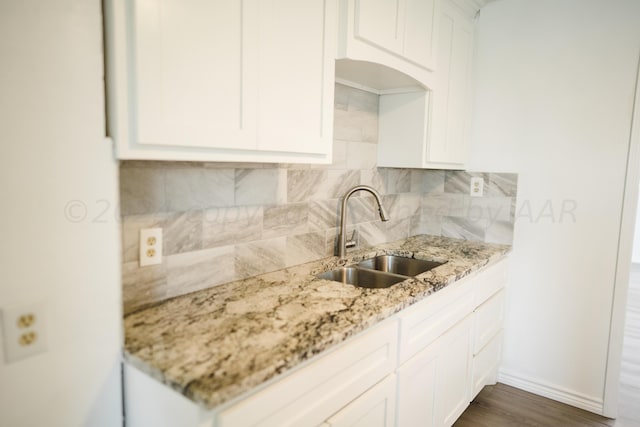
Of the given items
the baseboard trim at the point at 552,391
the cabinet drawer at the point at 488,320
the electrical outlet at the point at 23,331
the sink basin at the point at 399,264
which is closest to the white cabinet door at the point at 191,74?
Result: the electrical outlet at the point at 23,331

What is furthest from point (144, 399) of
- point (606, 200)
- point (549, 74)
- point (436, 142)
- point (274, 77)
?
point (549, 74)

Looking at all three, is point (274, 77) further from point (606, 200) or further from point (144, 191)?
point (606, 200)

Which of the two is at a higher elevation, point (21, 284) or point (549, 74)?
point (549, 74)

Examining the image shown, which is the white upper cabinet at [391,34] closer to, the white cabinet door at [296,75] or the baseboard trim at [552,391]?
the white cabinet door at [296,75]

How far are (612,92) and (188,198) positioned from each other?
7.45 ft

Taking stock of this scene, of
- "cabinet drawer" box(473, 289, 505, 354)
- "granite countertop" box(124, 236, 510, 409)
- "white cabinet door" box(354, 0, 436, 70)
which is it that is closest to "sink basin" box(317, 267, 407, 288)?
"granite countertop" box(124, 236, 510, 409)

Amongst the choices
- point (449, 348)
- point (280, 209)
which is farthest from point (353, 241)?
point (449, 348)

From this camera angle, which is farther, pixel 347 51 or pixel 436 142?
pixel 436 142

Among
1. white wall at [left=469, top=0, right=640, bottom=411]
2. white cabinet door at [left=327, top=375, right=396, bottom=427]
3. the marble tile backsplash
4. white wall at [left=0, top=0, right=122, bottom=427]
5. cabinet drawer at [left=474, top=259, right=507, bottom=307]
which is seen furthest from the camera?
white wall at [left=469, top=0, right=640, bottom=411]

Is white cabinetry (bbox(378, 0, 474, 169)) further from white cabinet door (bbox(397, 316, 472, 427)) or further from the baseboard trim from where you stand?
the baseboard trim

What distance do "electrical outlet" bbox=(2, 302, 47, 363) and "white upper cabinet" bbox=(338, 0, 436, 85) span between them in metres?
1.23

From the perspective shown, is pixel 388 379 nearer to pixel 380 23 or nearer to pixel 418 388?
pixel 418 388

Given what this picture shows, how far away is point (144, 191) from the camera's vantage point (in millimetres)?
1245

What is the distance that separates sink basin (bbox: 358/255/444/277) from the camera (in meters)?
2.16
